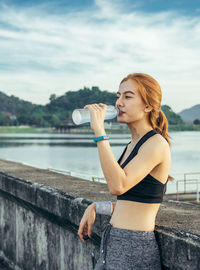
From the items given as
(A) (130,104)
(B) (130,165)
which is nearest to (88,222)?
(B) (130,165)

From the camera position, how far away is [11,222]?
4141 millimetres

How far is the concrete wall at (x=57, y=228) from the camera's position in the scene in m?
2.10

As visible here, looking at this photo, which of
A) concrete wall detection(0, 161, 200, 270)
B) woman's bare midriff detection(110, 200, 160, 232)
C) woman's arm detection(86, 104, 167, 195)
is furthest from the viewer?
concrete wall detection(0, 161, 200, 270)

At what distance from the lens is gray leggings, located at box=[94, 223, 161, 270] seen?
1.97 meters

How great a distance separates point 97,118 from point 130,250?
641 millimetres

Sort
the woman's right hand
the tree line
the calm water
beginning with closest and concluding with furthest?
the woman's right hand < the calm water < the tree line

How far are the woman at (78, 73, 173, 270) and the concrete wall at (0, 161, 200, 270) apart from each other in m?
0.16

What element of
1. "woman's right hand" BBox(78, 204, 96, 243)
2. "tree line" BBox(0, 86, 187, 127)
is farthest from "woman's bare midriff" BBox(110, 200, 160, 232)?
"tree line" BBox(0, 86, 187, 127)

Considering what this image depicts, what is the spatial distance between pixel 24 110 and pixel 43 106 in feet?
25.0

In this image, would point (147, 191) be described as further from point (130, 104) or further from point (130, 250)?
point (130, 104)

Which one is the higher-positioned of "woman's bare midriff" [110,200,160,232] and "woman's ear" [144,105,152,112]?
"woman's ear" [144,105,152,112]

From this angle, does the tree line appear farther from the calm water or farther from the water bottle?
the water bottle

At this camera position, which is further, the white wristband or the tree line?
the tree line

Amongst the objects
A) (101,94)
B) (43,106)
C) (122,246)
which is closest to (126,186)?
(122,246)
